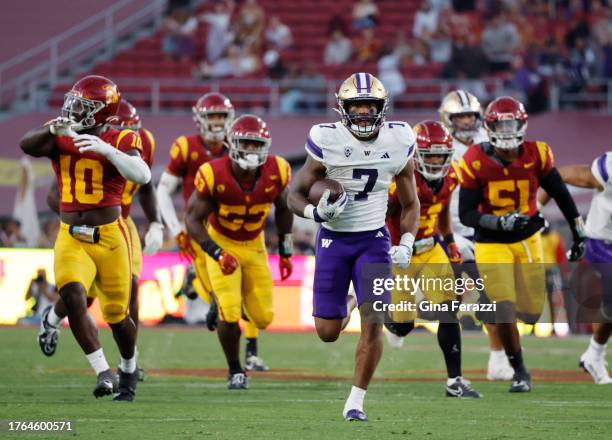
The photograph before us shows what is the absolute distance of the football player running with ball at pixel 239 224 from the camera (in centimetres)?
902

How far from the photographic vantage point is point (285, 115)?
19.1 metres

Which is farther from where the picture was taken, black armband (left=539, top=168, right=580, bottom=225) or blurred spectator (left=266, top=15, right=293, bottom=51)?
blurred spectator (left=266, top=15, right=293, bottom=51)

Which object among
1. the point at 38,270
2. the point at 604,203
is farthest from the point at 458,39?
the point at 604,203

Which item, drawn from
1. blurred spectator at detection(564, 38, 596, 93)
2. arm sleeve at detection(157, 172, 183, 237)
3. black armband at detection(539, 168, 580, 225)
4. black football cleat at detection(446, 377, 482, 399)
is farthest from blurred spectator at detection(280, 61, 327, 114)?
black football cleat at detection(446, 377, 482, 399)

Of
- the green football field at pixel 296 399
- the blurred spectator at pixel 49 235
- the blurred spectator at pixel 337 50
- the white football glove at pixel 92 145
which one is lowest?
the green football field at pixel 296 399

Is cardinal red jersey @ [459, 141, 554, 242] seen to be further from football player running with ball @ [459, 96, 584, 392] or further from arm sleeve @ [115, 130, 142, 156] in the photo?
arm sleeve @ [115, 130, 142, 156]

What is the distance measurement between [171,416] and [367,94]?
1990mm

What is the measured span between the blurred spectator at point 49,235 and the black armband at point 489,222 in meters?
8.94

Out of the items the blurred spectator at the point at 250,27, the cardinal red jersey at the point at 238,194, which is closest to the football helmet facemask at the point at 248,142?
the cardinal red jersey at the point at 238,194

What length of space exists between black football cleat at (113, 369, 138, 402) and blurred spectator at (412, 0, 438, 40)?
13349 mm

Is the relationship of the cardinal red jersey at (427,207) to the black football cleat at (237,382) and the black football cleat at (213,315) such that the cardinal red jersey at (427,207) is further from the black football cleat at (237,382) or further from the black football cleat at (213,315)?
the black football cleat at (213,315)

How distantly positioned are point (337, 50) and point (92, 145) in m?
13.3

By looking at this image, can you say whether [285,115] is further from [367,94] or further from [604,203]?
[367,94]

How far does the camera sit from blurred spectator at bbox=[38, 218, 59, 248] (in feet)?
54.8
